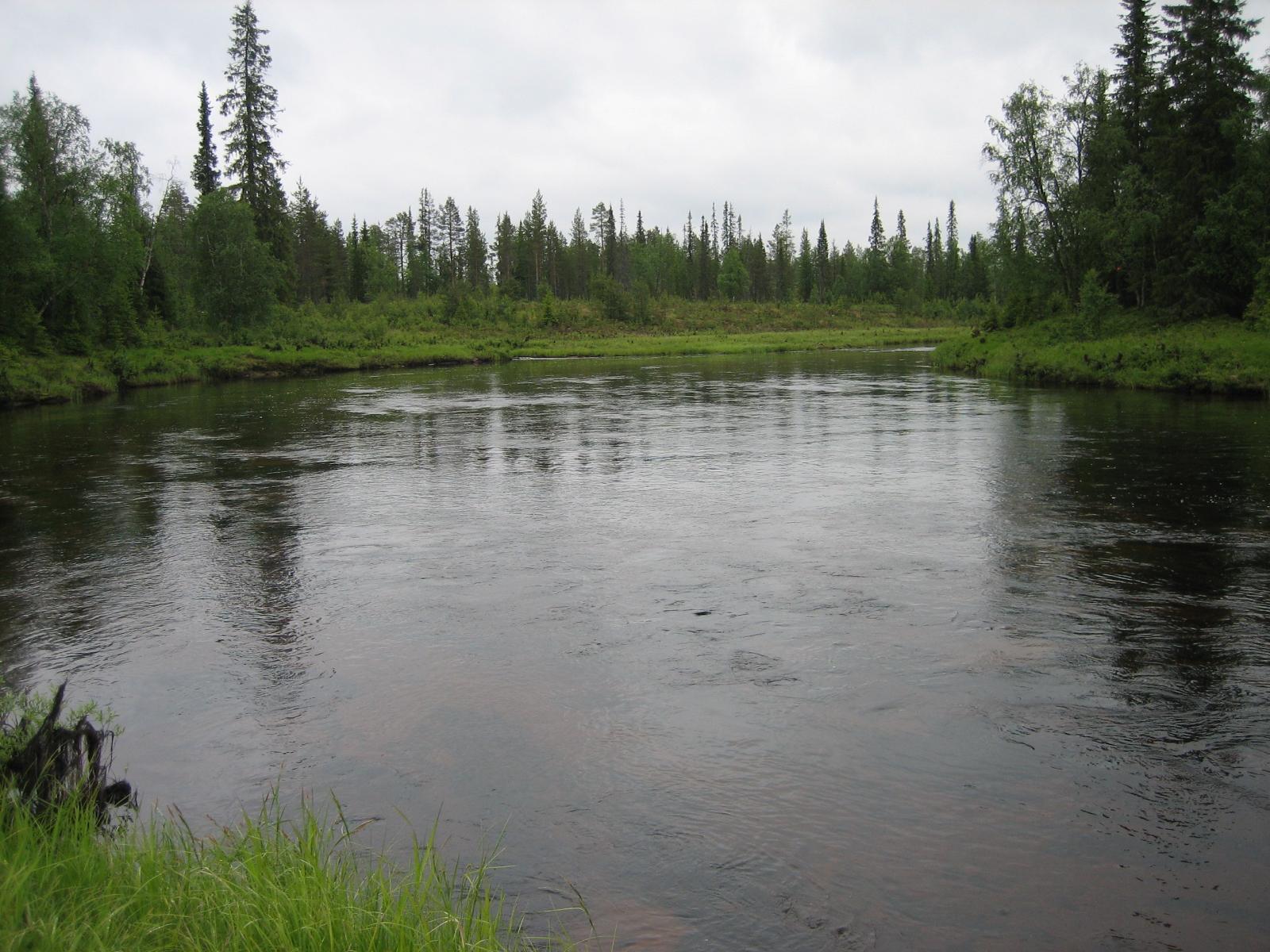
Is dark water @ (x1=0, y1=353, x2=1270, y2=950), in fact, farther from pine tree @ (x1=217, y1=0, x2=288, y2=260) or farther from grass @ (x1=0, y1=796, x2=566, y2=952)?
pine tree @ (x1=217, y1=0, x2=288, y2=260)

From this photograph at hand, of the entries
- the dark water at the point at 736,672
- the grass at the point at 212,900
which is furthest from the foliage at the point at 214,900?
the dark water at the point at 736,672

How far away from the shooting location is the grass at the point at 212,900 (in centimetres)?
373

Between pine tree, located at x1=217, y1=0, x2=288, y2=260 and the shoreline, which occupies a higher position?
pine tree, located at x1=217, y1=0, x2=288, y2=260

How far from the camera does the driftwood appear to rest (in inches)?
211

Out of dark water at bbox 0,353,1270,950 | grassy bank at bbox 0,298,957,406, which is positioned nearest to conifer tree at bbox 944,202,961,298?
grassy bank at bbox 0,298,957,406

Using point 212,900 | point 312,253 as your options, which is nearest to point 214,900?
point 212,900

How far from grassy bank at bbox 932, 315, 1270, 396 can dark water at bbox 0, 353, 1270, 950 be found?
14706 millimetres

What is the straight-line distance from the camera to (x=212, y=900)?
13.3 feet

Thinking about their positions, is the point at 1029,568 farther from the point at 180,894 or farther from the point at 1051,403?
the point at 1051,403

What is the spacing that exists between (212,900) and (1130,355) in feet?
126

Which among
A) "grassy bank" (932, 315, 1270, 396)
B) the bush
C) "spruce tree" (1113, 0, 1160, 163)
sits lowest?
"grassy bank" (932, 315, 1270, 396)

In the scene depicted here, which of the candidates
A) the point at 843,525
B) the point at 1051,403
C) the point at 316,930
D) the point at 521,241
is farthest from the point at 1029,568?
the point at 521,241

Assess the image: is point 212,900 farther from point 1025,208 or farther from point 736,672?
point 1025,208

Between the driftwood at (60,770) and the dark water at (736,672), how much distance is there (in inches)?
14.6
